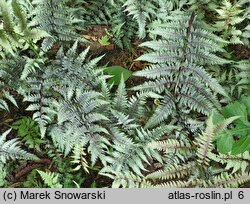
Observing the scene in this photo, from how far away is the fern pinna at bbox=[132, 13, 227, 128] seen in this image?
15.4 ft

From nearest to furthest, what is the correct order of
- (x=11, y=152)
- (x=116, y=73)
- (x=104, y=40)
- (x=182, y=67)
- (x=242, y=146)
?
(x=242, y=146), (x=11, y=152), (x=182, y=67), (x=116, y=73), (x=104, y=40)

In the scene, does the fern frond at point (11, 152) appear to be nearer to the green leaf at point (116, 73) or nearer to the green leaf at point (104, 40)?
the green leaf at point (116, 73)

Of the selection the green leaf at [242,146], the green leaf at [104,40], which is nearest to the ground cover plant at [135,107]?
the green leaf at [242,146]

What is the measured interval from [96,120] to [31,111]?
3.01 ft

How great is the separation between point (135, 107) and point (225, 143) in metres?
1.12

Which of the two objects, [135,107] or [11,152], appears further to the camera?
[135,107]

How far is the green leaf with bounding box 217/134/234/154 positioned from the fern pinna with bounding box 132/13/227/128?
0.41m

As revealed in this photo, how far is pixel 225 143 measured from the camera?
446cm

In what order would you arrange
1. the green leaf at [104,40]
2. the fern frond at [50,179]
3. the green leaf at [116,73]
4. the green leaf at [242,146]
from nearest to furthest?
the green leaf at [242,146], the fern frond at [50,179], the green leaf at [116,73], the green leaf at [104,40]

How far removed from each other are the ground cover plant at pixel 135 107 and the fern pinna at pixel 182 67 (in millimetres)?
12

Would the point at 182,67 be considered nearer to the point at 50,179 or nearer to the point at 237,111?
the point at 237,111

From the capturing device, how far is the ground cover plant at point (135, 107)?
4586mm

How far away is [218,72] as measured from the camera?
5.00 m

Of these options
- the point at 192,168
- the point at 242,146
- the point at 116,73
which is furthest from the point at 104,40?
the point at 242,146
